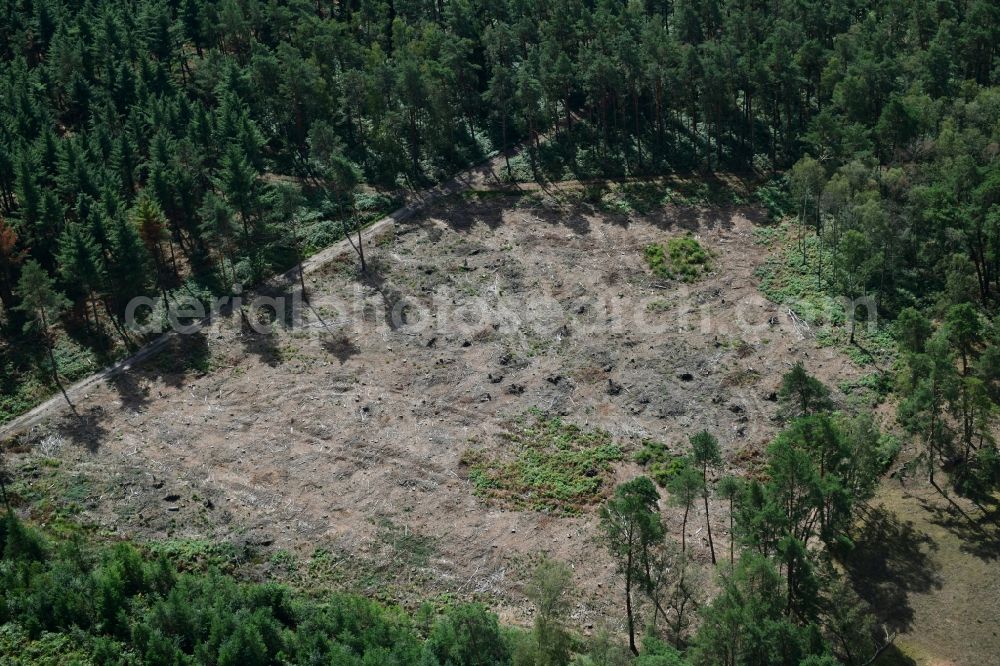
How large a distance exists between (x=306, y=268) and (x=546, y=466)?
30.9m

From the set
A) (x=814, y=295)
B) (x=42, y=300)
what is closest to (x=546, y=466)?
(x=814, y=295)

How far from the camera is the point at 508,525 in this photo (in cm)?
6100

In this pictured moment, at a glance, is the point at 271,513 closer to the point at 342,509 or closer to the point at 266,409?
the point at 342,509

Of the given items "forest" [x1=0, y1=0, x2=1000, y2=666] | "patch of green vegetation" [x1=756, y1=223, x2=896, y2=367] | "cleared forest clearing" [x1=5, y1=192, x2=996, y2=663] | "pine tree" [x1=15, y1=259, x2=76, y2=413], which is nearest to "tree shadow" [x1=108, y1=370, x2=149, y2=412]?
"cleared forest clearing" [x1=5, y1=192, x2=996, y2=663]

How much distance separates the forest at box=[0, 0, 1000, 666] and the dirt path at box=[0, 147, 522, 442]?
1.42 metres

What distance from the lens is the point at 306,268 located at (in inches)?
3287

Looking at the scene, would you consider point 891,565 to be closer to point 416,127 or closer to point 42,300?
point 42,300

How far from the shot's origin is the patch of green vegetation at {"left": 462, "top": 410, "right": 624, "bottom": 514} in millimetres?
62812

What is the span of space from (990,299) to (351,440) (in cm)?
4982

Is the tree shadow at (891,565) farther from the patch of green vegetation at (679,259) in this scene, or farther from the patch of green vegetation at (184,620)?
the patch of green vegetation at (679,259)

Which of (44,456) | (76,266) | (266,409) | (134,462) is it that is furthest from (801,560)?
(76,266)

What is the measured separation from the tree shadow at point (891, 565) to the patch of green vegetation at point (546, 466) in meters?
16.0

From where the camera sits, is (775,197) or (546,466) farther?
(775,197)

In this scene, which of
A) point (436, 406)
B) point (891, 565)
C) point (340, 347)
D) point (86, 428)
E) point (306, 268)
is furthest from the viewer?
point (306, 268)
